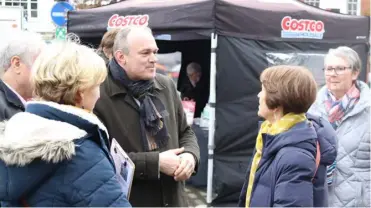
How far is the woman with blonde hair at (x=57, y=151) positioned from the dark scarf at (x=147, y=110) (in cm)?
92

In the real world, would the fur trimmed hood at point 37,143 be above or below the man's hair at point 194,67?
above

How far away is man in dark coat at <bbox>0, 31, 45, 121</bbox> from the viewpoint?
2676 mm

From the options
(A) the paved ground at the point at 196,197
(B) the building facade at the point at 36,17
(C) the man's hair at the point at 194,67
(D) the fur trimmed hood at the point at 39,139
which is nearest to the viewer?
(D) the fur trimmed hood at the point at 39,139

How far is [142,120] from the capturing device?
8.74 feet

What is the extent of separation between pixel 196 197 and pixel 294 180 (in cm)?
508

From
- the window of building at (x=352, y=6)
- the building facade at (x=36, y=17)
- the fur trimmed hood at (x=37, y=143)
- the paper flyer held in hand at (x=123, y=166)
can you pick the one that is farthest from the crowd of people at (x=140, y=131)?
the window of building at (x=352, y=6)

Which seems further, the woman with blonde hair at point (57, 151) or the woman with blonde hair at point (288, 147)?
the woman with blonde hair at point (288, 147)

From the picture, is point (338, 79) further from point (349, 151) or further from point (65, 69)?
point (65, 69)

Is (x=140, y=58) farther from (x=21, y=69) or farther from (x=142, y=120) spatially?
(x=21, y=69)

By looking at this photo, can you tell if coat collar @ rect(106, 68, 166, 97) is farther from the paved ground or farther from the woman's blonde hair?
Answer: the paved ground

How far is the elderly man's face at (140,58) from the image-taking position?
2.69 metres

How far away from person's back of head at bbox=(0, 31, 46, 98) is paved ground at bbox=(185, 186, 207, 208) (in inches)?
165

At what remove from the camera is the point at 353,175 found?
10.9ft

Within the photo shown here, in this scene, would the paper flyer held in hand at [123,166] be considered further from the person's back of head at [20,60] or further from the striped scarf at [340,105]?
the striped scarf at [340,105]
